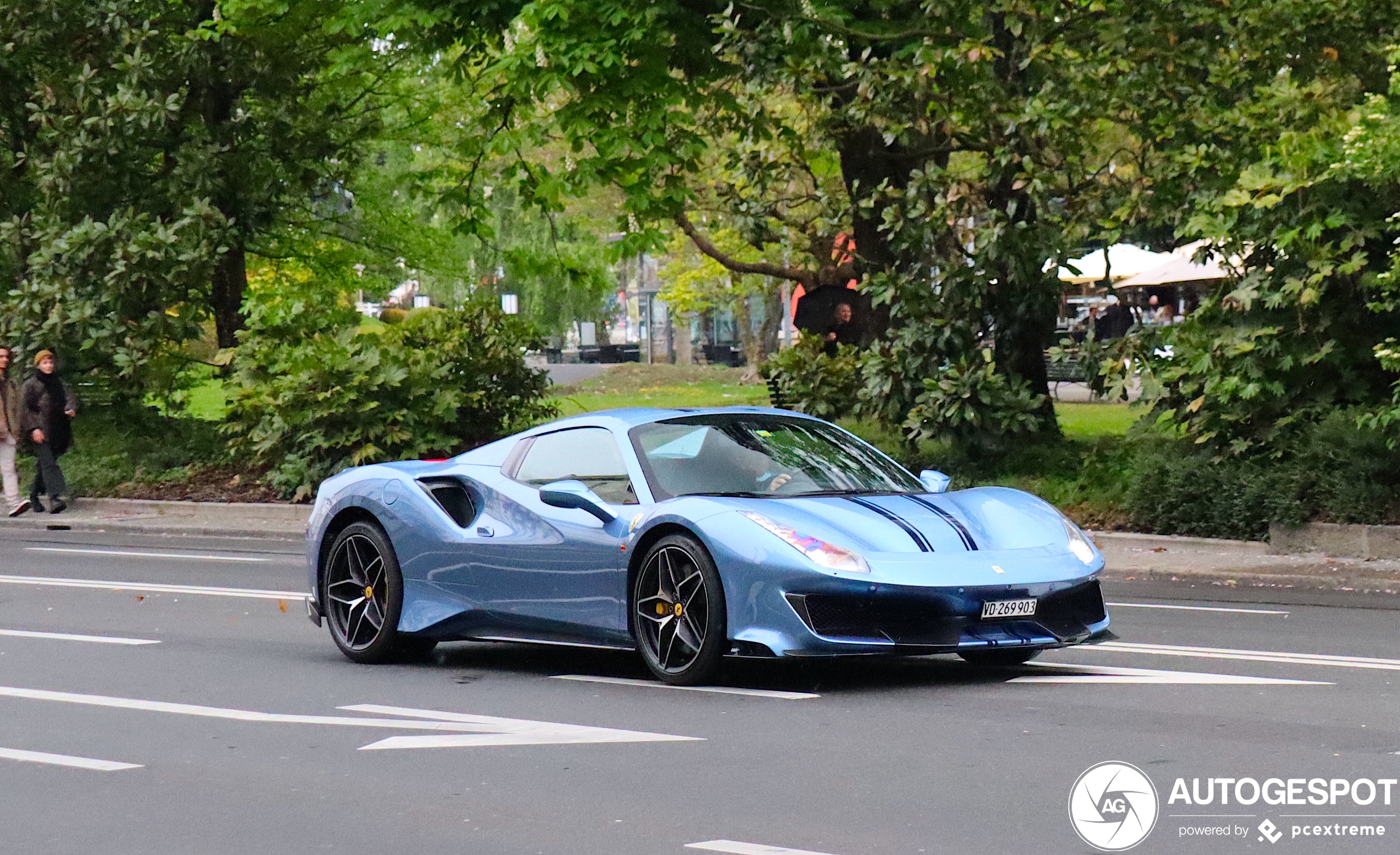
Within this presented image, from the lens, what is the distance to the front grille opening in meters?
9.88

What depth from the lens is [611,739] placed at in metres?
7.43

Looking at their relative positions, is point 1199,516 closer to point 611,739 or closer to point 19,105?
point 611,739

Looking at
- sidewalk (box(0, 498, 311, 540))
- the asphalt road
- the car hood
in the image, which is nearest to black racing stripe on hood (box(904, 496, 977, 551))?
the car hood

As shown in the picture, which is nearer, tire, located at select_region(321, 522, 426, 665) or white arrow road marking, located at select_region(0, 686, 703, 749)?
white arrow road marking, located at select_region(0, 686, 703, 749)

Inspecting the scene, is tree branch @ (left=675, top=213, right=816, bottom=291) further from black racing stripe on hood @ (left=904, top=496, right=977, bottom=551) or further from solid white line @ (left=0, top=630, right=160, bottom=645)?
black racing stripe on hood @ (left=904, top=496, right=977, bottom=551)

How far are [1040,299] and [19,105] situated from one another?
14.4 metres

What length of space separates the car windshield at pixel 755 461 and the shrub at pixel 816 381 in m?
9.96

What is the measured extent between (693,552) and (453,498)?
6.56 feet

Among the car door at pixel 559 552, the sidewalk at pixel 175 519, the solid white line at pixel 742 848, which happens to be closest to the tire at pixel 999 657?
the car door at pixel 559 552

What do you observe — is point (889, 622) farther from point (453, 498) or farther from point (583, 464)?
point (453, 498)

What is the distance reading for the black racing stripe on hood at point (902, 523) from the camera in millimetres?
8305

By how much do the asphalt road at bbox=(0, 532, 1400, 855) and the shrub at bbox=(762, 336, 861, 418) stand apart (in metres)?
8.86

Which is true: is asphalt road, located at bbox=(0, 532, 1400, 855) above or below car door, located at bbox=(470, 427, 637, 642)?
below

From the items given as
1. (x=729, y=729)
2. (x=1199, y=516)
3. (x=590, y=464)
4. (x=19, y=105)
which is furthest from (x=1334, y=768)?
(x=19, y=105)
